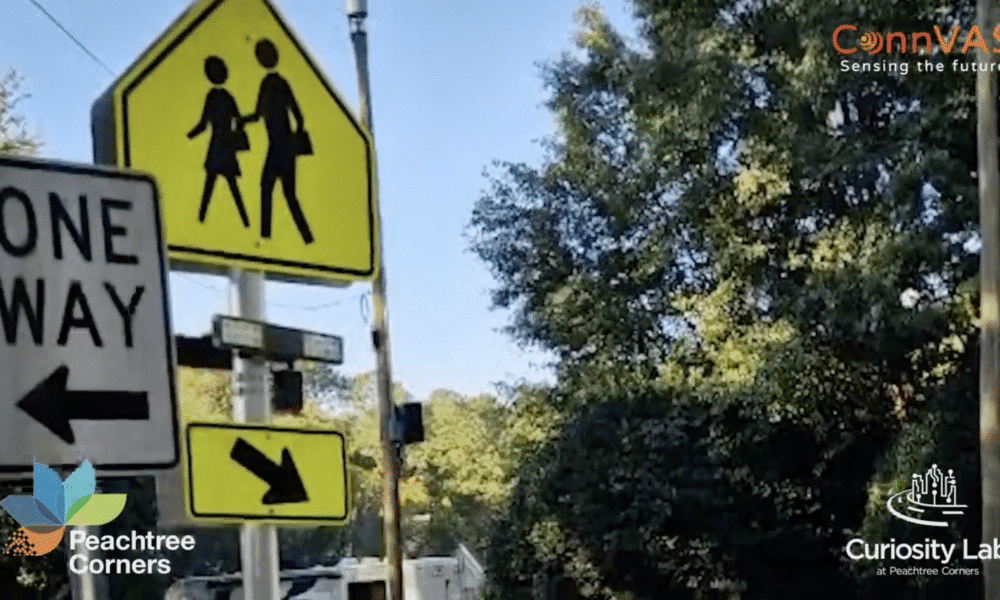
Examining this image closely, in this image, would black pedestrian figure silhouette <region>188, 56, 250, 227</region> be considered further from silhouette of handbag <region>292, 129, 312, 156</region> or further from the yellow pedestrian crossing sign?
silhouette of handbag <region>292, 129, 312, 156</region>

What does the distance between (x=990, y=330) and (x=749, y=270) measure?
182 inches

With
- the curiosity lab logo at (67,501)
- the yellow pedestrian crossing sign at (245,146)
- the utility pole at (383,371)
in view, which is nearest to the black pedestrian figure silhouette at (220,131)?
the yellow pedestrian crossing sign at (245,146)

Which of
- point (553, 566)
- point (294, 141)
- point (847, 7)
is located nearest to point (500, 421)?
point (553, 566)

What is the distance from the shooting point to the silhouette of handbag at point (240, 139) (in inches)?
96.2

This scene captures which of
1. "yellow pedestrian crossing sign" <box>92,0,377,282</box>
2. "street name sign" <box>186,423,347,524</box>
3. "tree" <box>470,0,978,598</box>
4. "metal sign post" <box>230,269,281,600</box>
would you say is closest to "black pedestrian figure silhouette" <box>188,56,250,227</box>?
"yellow pedestrian crossing sign" <box>92,0,377,282</box>

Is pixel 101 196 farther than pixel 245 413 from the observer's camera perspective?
No

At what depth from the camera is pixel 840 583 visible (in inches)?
695

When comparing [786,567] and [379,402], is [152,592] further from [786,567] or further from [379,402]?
[786,567]

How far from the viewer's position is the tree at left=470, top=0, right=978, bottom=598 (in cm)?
1421

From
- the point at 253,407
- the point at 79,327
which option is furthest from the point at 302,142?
the point at 79,327

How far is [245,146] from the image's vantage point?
2.46 meters

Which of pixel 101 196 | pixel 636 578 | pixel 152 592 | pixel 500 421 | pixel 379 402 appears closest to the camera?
pixel 101 196

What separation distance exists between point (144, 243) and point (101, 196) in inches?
3.7

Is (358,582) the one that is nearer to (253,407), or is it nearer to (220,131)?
(253,407)
